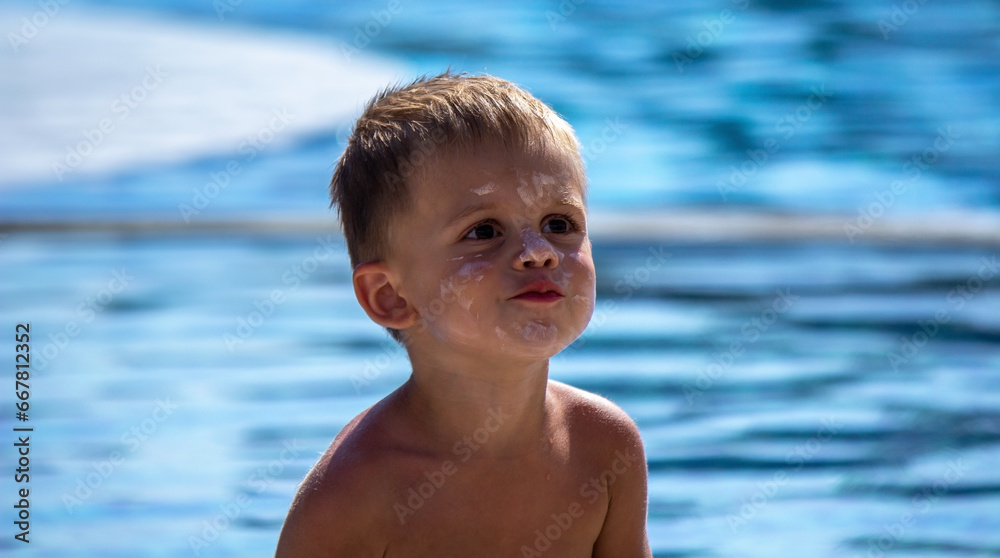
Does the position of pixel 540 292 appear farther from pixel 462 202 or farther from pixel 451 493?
pixel 451 493

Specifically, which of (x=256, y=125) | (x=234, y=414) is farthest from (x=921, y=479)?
(x=256, y=125)

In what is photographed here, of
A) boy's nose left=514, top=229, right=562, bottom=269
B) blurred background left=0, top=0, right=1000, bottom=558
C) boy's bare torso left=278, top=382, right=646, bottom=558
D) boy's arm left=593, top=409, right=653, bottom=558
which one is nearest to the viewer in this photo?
boy's nose left=514, top=229, right=562, bottom=269

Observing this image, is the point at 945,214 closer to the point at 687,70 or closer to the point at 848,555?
the point at 848,555

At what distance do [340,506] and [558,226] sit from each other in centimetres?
50

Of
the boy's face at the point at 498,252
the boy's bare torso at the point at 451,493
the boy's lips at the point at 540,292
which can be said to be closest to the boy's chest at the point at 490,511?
the boy's bare torso at the point at 451,493

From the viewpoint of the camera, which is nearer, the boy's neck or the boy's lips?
the boy's lips

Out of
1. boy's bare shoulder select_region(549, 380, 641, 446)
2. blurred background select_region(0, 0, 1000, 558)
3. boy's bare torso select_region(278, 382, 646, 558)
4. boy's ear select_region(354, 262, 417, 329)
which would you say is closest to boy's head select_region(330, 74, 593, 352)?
boy's ear select_region(354, 262, 417, 329)

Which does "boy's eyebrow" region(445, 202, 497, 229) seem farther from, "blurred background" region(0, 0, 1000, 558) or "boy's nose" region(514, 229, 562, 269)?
"blurred background" region(0, 0, 1000, 558)

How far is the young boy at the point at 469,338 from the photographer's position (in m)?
1.60

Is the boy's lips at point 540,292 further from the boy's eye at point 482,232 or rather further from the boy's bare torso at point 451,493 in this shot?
the boy's bare torso at point 451,493

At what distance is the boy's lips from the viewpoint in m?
1.57

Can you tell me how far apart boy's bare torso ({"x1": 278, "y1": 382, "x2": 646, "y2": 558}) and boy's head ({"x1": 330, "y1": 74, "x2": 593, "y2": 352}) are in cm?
18

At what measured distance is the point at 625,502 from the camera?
186 cm

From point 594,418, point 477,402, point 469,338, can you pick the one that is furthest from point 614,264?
point 469,338
